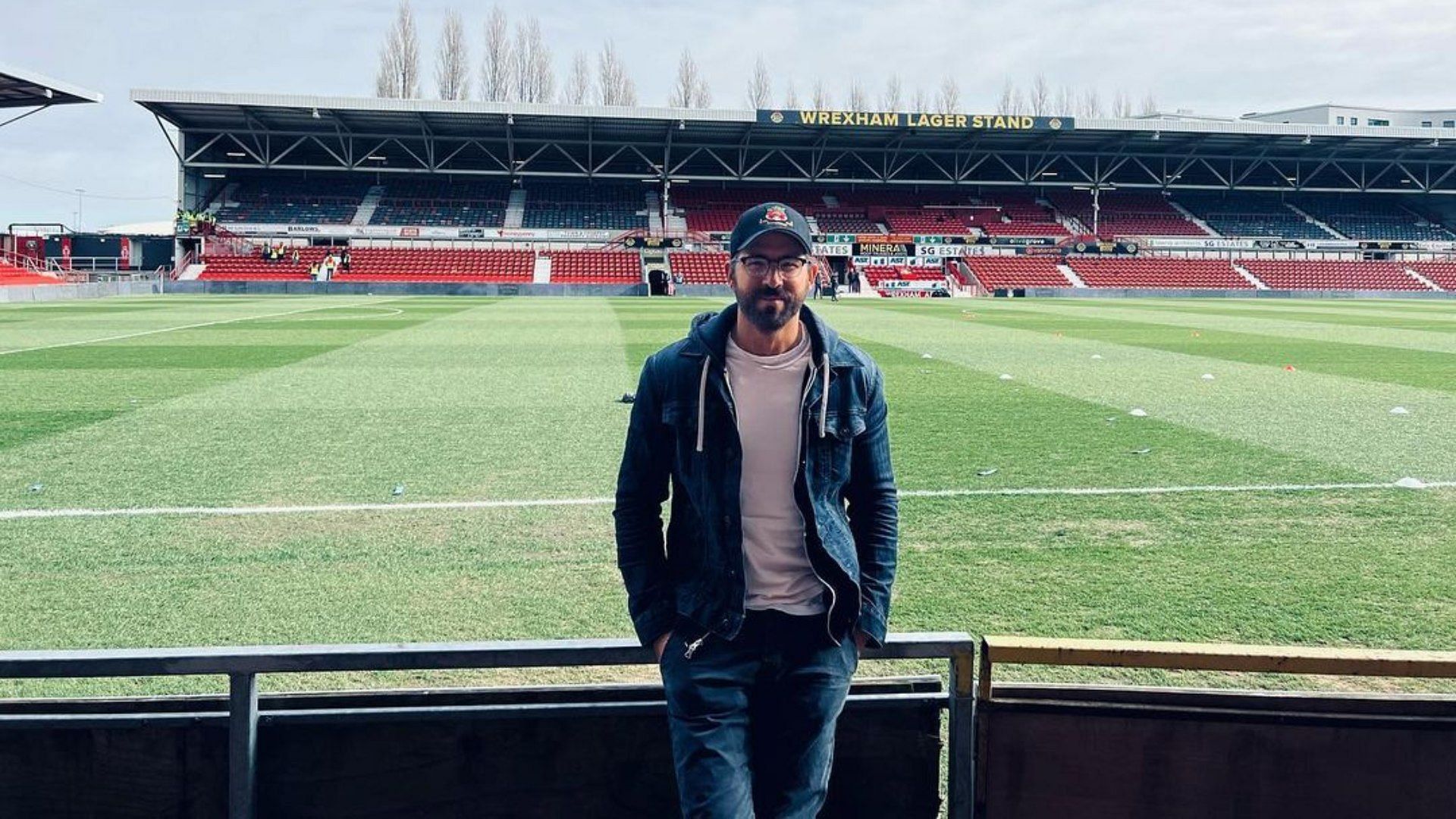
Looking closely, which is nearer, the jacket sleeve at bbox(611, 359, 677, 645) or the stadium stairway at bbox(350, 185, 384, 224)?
the jacket sleeve at bbox(611, 359, 677, 645)

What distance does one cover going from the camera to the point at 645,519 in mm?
2727

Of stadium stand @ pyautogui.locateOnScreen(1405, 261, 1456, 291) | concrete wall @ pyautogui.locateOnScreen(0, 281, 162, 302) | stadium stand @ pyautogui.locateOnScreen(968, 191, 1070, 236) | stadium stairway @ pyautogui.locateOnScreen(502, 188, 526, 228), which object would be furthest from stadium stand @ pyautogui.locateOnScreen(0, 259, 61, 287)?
stadium stand @ pyautogui.locateOnScreen(1405, 261, 1456, 291)

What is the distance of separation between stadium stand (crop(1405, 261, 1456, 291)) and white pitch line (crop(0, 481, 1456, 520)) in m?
57.5

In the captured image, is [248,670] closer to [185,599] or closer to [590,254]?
[185,599]

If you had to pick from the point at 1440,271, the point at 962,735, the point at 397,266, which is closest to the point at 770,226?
the point at 962,735

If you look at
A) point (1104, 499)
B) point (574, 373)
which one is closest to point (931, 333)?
point (574, 373)

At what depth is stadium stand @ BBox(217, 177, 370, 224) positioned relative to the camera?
56.8 meters

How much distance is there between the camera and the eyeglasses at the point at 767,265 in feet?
8.71

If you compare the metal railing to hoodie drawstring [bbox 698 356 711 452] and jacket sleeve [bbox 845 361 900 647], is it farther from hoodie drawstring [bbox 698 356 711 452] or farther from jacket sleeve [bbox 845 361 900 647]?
hoodie drawstring [bbox 698 356 711 452]

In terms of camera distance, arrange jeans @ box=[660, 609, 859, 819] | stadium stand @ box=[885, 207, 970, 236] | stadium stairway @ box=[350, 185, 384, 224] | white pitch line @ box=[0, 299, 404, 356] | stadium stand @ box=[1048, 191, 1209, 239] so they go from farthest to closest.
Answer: stadium stand @ box=[1048, 191, 1209, 239] → stadium stand @ box=[885, 207, 970, 236] → stadium stairway @ box=[350, 185, 384, 224] → white pitch line @ box=[0, 299, 404, 356] → jeans @ box=[660, 609, 859, 819]

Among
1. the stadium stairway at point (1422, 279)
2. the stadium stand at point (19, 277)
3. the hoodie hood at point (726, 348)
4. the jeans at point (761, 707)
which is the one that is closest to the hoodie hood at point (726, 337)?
the hoodie hood at point (726, 348)

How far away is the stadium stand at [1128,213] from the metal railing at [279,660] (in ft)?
208

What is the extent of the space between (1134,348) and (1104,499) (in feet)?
42.9

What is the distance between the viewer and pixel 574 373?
1545 centimetres
